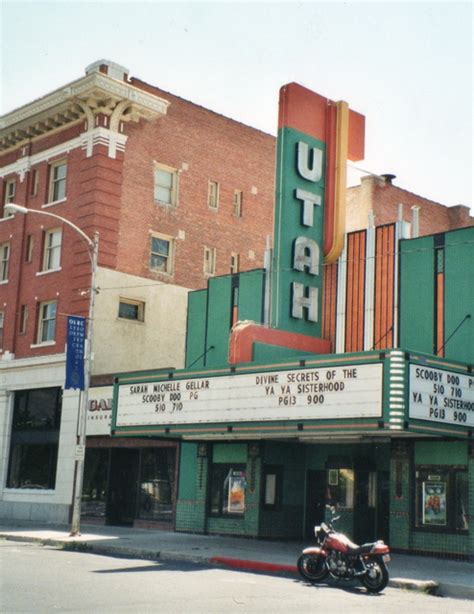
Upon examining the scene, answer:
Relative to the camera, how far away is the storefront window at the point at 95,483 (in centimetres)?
3256

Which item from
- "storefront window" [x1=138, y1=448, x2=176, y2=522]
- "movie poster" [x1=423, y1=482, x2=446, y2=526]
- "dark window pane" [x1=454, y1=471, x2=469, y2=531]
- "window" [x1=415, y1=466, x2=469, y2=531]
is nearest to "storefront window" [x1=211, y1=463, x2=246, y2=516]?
"storefront window" [x1=138, y1=448, x2=176, y2=522]

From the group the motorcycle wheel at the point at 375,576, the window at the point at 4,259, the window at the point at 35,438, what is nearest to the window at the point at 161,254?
the window at the point at 35,438

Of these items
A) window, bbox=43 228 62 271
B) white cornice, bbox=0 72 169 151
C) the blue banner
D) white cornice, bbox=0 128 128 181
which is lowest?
the blue banner

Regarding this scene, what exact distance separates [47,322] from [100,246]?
14.1ft

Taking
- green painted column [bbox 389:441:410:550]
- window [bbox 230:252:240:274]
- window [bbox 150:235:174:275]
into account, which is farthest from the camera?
window [bbox 230:252:240:274]

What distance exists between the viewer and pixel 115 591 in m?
14.4

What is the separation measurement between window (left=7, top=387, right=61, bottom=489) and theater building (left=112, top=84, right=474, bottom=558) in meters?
7.50

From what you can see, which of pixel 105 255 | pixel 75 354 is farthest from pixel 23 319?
pixel 75 354

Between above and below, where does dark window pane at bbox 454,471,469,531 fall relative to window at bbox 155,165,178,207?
below

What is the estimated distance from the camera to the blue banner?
90.1 ft

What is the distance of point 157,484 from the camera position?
3072 centimetres

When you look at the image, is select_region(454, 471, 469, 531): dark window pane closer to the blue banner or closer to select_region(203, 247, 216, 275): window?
the blue banner

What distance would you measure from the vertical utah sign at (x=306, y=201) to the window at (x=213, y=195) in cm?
1323

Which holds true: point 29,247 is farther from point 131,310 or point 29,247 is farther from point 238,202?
point 238,202
